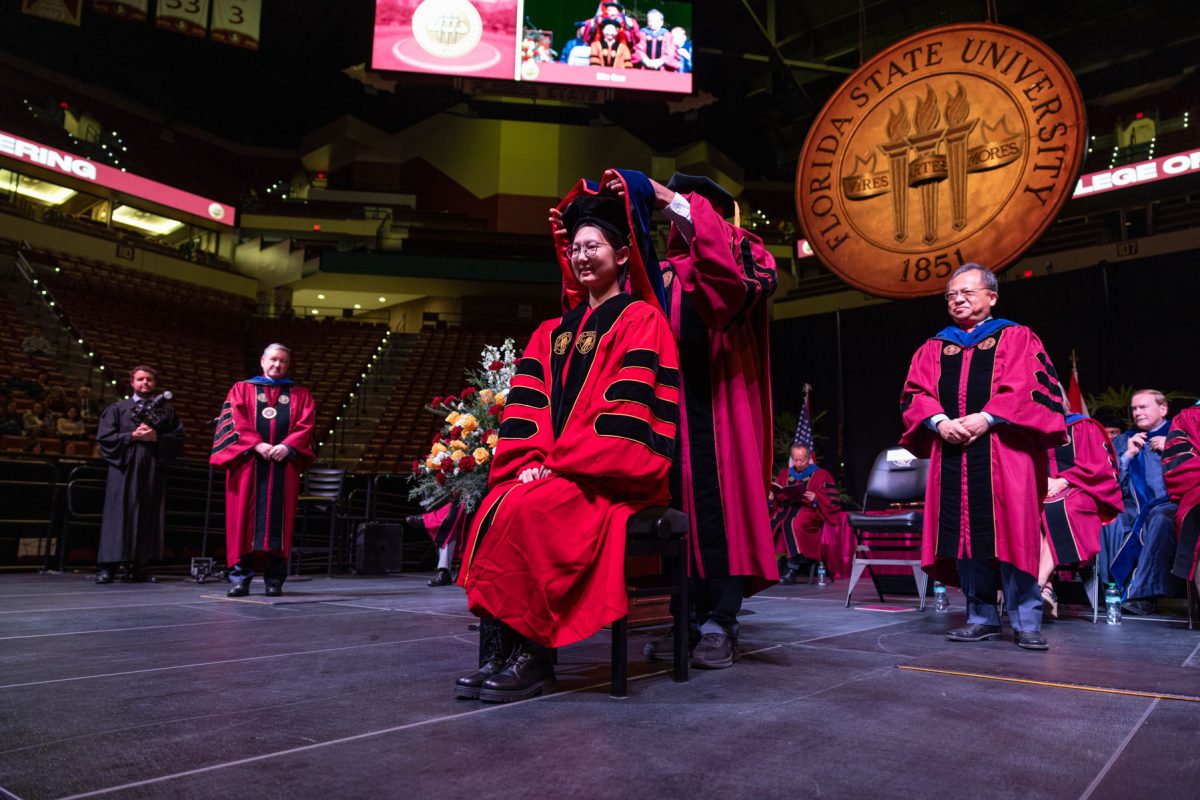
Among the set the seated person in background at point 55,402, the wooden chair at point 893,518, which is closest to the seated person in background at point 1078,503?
the wooden chair at point 893,518

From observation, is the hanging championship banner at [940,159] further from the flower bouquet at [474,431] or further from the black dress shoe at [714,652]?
the black dress shoe at [714,652]

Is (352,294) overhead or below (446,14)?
below

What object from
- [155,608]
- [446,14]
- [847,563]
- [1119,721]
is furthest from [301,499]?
[446,14]

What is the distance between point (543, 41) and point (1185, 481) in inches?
467

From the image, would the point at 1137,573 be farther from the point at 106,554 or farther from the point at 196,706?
the point at 106,554

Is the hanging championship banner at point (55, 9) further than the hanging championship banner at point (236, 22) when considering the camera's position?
No

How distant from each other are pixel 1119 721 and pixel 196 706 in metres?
2.18

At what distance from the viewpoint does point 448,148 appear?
75.7 ft

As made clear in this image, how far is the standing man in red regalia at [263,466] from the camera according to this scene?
5309 mm

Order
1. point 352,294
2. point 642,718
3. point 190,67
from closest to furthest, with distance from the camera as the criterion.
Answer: point 642,718 < point 190,67 < point 352,294

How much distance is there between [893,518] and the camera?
5.30 m

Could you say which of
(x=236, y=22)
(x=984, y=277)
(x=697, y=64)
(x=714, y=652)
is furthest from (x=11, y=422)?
(x=697, y=64)

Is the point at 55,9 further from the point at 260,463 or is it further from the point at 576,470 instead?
the point at 576,470

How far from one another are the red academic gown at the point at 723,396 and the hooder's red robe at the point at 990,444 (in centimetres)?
117
